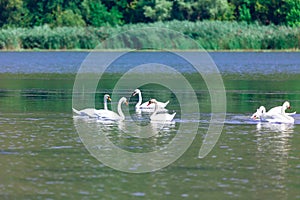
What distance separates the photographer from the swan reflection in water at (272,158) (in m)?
13.6

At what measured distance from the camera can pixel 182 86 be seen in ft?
112

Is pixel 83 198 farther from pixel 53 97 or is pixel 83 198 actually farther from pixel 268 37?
pixel 268 37

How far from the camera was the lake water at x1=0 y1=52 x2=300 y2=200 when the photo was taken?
13.4 m

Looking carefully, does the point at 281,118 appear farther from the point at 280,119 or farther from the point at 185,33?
Answer: the point at 185,33

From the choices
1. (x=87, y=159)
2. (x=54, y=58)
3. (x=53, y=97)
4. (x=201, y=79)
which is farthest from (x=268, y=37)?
(x=87, y=159)

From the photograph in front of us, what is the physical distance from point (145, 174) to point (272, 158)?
264 cm

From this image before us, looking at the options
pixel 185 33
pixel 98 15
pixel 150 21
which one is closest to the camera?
pixel 185 33

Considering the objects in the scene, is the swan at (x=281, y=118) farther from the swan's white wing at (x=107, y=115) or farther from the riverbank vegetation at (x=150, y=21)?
the riverbank vegetation at (x=150, y=21)

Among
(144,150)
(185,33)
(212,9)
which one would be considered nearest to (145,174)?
(144,150)

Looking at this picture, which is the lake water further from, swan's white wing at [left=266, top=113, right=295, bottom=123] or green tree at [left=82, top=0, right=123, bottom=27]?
green tree at [left=82, top=0, right=123, bottom=27]

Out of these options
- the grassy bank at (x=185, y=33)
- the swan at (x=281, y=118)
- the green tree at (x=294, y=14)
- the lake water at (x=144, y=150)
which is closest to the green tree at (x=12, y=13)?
the grassy bank at (x=185, y=33)

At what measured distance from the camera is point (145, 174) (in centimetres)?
1459

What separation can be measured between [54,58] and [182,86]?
2392 cm

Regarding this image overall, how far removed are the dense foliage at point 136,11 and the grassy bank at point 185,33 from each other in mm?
4719
